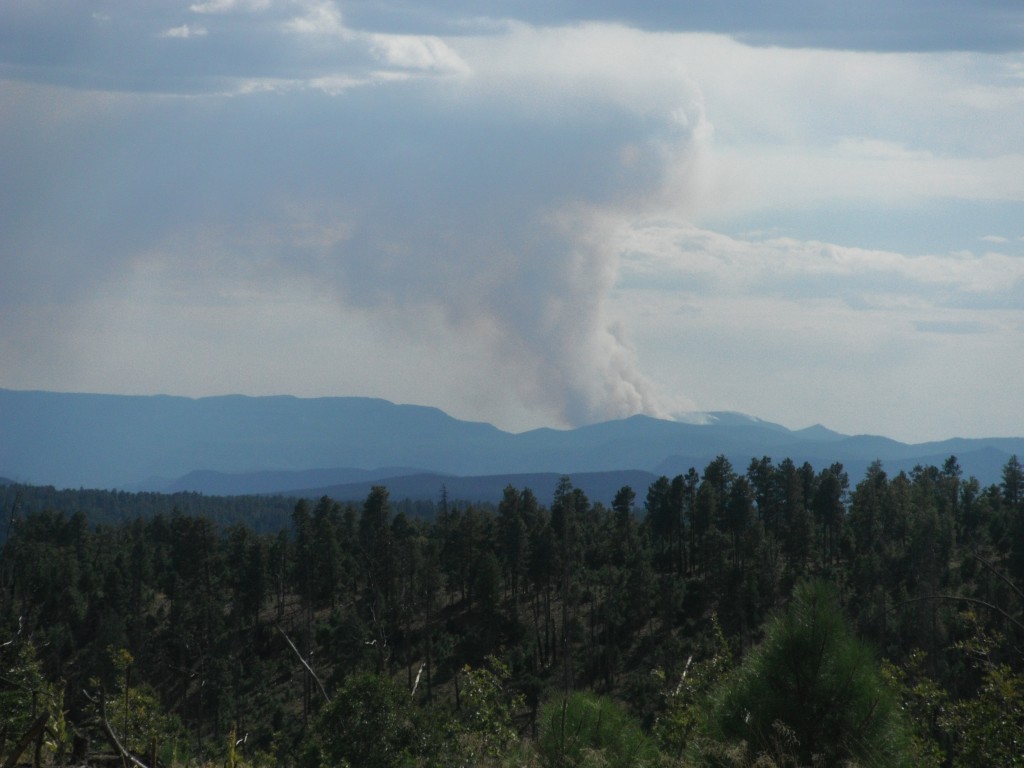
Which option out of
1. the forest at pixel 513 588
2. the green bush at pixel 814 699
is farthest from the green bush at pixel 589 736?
the forest at pixel 513 588

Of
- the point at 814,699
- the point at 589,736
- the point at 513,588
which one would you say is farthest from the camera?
the point at 513,588

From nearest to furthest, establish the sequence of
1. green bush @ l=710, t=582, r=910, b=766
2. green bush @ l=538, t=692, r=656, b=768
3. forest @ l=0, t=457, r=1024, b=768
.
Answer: green bush @ l=710, t=582, r=910, b=766 → green bush @ l=538, t=692, r=656, b=768 → forest @ l=0, t=457, r=1024, b=768

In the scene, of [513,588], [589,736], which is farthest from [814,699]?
[513,588]

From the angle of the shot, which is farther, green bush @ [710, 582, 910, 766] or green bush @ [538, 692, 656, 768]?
green bush @ [538, 692, 656, 768]

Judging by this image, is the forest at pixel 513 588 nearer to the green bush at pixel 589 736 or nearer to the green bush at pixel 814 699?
the green bush at pixel 589 736

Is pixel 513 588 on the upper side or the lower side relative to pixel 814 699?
lower

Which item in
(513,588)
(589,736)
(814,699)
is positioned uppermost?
(814,699)

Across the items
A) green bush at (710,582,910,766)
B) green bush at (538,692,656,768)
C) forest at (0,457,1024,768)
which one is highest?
green bush at (710,582,910,766)

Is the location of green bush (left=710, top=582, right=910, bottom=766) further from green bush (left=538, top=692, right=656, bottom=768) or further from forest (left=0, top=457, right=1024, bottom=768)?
forest (left=0, top=457, right=1024, bottom=768)

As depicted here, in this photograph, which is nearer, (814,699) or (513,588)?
(814,699)

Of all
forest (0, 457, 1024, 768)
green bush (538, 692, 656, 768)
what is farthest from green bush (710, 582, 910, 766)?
forest (0, 457, 1024, 768)

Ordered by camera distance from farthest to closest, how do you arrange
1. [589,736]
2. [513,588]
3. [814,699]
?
1. [513,588]
2. [589,736]
3. [814,699]

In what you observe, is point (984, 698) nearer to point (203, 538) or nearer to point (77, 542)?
point (203, 538)

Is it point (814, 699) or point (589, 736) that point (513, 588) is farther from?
point (814, 699)
